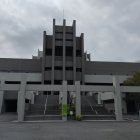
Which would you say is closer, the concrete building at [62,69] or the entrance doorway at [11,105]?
the entrance doorway at [11,105]

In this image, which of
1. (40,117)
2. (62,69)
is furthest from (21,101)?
(62,69)

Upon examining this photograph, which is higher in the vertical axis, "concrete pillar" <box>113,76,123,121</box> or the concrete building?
the concrete building

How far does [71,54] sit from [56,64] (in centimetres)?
559

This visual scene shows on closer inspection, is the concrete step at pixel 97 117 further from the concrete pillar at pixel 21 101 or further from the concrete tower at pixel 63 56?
the concrete tower at pixel 63 56

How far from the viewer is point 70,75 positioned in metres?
65.6

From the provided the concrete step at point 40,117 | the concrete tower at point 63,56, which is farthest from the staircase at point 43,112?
the concrete tower at point 63,56

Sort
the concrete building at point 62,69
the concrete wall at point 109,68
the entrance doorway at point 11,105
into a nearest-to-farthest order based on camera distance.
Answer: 1. the entrance doorway at point 11,105
2. the concrete building at point 62,69
3. the concrete wall at point 109,68

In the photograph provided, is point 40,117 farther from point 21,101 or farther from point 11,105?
point 11,105

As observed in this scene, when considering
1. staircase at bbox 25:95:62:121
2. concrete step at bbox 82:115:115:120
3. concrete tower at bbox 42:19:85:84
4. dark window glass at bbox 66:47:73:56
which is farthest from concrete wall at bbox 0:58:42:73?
concrete step at bbox 82:115:115:120

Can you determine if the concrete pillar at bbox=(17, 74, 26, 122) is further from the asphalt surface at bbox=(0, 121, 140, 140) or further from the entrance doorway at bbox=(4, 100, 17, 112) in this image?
the entrance doorway at bbox=(4, 100, 17, 112)

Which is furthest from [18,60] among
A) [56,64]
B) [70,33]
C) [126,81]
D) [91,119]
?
[91,119]

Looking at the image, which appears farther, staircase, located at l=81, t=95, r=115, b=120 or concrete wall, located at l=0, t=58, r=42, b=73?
concrete wall, located at l=0, t=58, r=42, b=73

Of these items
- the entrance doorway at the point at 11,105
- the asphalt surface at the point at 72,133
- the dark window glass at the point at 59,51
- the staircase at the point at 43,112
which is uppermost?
the dark window glass at the point at 59,51

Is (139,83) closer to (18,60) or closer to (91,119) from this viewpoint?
(91,119)
